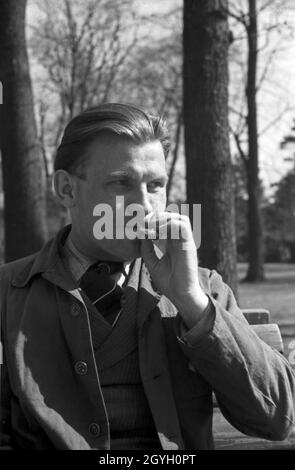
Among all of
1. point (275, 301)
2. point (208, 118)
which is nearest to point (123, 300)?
point (208, 118)

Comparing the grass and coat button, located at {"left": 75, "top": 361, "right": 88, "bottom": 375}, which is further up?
coat button, located at {"left": 75, "top": 361, "right": 88, "bottom": 375}

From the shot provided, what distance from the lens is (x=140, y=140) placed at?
7.62 feet

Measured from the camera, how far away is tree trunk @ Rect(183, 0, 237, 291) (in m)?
6.55

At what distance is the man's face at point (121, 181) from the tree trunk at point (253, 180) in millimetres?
18082

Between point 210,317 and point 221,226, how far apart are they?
4.65 metres

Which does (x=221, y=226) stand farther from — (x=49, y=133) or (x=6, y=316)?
(x=49, y=133)

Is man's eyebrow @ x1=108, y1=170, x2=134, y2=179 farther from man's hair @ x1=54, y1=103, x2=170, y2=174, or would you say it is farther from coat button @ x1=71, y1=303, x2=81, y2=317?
coat button @ x1=71, y1=303, x2=81, y2=317

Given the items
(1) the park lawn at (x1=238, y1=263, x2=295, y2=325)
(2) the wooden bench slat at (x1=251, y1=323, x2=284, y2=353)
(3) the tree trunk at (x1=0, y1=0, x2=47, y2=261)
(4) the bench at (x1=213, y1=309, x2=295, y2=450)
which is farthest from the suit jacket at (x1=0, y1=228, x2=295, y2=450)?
(1) the park lawn at (x1=238, y1=263, x2=295, y2=325)

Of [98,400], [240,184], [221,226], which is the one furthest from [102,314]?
[240,184]

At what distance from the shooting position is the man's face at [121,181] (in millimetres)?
2287

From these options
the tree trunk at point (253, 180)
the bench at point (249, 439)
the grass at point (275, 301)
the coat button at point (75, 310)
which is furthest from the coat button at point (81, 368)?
the tree trunk at point (253, 180)

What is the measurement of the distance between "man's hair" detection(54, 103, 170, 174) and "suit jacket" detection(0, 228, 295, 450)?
352 mm

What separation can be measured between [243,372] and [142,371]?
31 cm

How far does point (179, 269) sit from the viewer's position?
216cm
